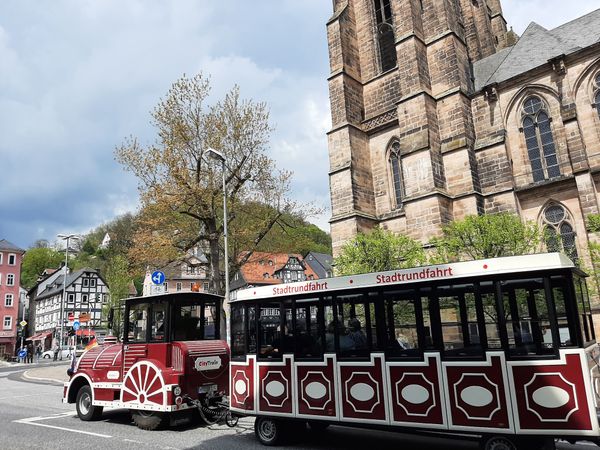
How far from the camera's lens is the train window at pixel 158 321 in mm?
9312

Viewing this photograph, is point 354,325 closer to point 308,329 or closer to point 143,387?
point 308,329

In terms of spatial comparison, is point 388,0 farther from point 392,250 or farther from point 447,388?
point 447,388

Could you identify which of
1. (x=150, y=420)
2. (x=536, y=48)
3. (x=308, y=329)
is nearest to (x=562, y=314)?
(x=308, y=329)

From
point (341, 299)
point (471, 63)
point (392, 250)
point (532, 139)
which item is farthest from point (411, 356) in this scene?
point (471, 63)

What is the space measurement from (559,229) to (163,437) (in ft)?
59.4

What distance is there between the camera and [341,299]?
7090 millimetres

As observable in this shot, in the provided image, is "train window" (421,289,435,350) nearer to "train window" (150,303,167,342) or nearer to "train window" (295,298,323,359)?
"train window" (295,298,323,359)

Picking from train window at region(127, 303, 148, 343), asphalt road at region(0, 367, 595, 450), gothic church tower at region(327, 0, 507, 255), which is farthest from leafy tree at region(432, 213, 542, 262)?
train window at region(127, 303, 148, 343)

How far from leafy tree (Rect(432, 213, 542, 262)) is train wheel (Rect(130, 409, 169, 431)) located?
1094 centimetres

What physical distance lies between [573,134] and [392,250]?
9.46 meters

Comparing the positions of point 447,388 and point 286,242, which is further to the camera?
point 286,242

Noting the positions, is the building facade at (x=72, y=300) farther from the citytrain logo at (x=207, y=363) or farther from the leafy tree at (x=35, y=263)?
the citytrain logo at (x=207, y=363)

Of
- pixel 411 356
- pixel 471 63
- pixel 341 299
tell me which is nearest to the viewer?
A: pixel 411 356

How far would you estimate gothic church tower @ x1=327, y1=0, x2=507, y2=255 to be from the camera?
20219mm
